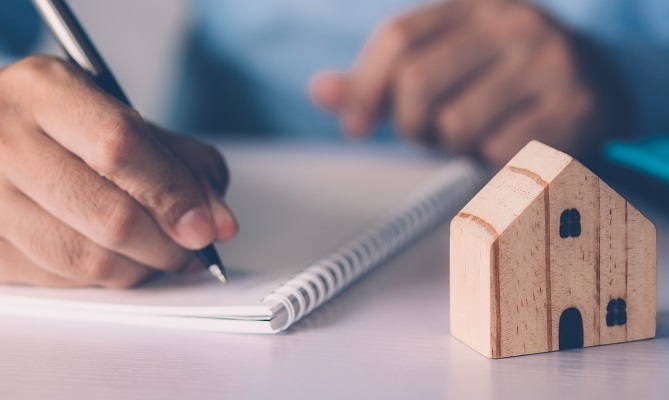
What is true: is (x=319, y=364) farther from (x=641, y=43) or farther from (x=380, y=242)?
(x=641, y=43)

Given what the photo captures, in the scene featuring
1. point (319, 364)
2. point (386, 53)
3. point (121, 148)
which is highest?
point (386, 53)

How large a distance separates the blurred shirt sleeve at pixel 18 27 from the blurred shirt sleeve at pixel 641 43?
72 centimetres

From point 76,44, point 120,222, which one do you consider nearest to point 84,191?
point 120,222

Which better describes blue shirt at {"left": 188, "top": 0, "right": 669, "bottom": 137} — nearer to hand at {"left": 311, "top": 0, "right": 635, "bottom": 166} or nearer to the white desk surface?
hand at {"left": 311, "top": 0, "right": 635, "bottom": 166}

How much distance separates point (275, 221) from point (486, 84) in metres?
0.38

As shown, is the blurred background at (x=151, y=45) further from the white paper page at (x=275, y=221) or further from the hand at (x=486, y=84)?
the hand at (x=486, y=84)

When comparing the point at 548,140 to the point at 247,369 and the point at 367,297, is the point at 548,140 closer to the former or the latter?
the point at 367,297

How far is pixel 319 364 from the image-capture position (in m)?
0.44

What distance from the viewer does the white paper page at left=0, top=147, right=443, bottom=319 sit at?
1.66ft

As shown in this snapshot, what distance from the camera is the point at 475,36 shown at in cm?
99

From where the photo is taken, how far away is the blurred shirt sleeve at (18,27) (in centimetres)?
94

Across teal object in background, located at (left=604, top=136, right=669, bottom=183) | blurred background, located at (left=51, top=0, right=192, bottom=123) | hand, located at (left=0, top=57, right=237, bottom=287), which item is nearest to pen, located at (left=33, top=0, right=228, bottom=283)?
hand, located at (left=0, top=57, right=237, bottom=287)

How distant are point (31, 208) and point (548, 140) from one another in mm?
604

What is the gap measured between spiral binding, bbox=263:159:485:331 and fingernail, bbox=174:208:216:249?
6 cm
